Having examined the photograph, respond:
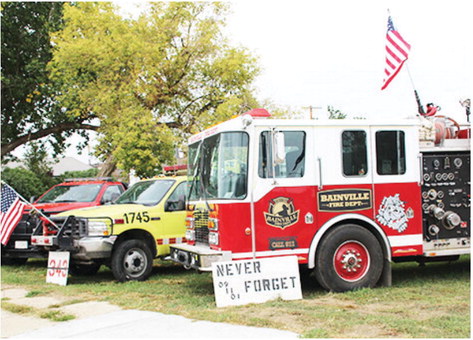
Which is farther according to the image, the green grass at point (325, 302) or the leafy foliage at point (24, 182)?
the leafy foliage at point (24, 182)

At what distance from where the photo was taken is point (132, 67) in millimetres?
20016

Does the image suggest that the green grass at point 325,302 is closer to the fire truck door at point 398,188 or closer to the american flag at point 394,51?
the fire truck door at point 398,188

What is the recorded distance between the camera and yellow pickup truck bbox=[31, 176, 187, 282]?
9.95m

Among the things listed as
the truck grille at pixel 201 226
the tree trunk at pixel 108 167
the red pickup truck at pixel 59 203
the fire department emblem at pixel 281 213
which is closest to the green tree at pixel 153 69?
the tree trunk at pixel 108 167

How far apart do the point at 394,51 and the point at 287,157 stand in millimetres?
4488

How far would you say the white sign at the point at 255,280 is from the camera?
7777 mm

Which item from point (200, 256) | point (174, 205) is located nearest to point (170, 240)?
point (174, 205)

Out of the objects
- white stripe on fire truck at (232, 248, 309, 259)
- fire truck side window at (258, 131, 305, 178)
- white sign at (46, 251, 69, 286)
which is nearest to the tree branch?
white sign at (46, 251, 69, 286)

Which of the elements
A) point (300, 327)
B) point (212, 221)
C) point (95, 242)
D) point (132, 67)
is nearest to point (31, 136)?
point (132, 67)

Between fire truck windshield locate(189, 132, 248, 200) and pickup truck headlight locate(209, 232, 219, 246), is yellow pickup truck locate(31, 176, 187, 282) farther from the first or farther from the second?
pickup truck headlight locate(209, 232, 219, 246)

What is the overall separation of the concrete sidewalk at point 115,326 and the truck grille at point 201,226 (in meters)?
1.68

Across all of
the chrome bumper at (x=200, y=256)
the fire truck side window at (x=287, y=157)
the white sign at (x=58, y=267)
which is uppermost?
the fire truck side window at (x=287, y=157)

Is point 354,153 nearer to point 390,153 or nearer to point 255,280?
point 390,153

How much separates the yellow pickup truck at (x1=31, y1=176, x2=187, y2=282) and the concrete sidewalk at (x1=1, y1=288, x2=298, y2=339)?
1706 mm
